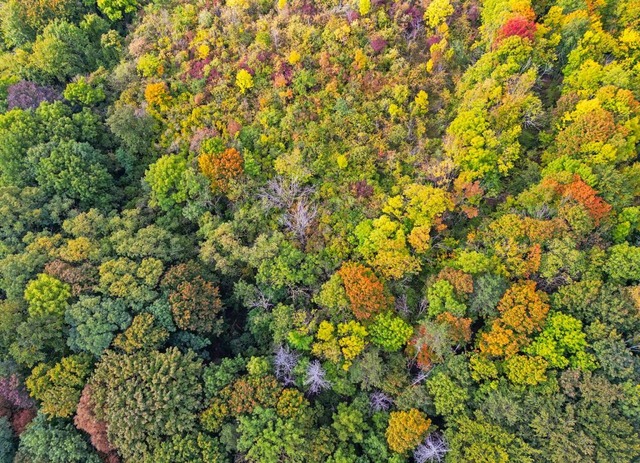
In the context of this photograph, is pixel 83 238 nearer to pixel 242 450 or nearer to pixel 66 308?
pixel 66 308

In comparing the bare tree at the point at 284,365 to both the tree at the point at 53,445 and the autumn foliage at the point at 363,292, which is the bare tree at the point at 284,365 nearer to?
the autumn foliage at the point at 363,292

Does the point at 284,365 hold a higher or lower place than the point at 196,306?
lower

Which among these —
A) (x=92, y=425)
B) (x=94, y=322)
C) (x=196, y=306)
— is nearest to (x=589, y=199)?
(x=196, y=306)

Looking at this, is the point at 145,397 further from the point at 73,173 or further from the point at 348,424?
the point at 73,173

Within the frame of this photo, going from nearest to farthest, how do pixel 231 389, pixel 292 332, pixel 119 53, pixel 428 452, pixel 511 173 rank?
pixel 428 452 < pixel 231 389 < pixel 292 332 < pixel 511 173 < pixel 119 53

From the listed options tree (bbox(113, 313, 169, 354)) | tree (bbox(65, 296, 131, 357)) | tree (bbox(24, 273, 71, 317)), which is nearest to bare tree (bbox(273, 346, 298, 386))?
tree (bbox(113, 313, 169, 354))

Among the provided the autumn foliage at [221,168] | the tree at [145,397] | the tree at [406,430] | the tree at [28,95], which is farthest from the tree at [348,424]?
the tree at [28,95]

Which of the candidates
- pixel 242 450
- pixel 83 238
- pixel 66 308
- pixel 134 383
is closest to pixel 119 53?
pixel 83 238
